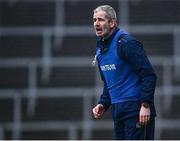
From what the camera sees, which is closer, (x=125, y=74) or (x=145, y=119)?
(x=145, y=119)

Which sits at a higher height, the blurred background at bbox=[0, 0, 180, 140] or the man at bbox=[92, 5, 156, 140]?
the man at bbox=[92, 5, 156, 140]

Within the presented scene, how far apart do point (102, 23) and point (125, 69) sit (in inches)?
14.5

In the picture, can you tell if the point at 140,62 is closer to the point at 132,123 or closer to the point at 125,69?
the point at 125,69

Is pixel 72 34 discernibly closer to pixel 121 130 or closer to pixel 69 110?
pixel 69 110

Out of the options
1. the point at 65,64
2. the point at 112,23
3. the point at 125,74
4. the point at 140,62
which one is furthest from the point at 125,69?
the point at 65,64

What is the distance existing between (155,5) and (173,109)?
188 cm

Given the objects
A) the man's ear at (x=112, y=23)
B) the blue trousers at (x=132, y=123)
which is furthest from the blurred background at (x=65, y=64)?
the man's ear at (x=112, y=23)

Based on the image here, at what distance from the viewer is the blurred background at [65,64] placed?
11.5 meters

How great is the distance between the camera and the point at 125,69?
552cm

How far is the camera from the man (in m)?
5.39

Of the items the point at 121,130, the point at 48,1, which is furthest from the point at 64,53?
the point at 121,130

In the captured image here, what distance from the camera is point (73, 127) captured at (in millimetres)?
11453

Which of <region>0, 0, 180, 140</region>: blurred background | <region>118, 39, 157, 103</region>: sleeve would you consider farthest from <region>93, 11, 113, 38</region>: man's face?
<region>0, 0, 180, 140</region>: blurred background

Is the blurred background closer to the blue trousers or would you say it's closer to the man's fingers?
the blue trousers
